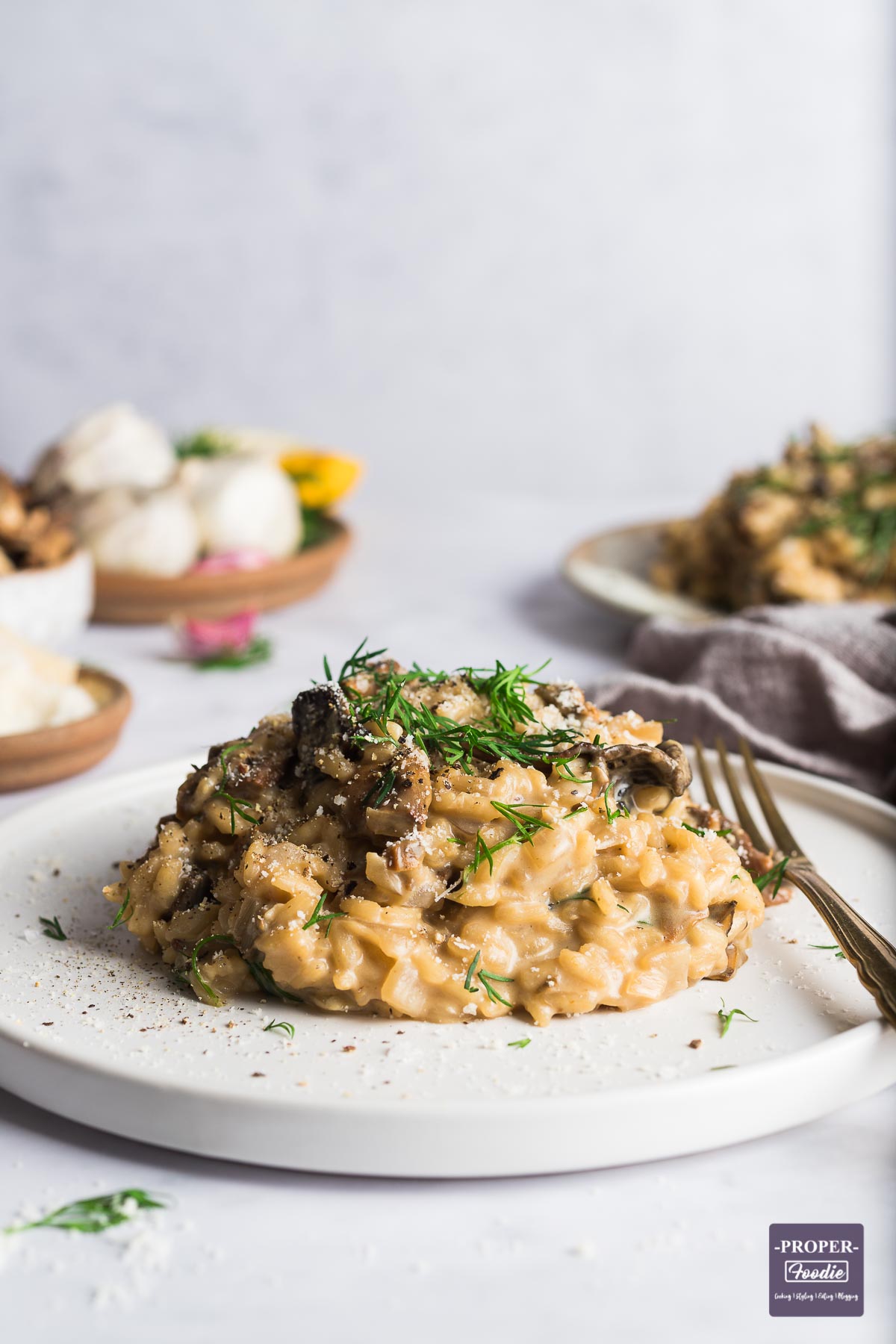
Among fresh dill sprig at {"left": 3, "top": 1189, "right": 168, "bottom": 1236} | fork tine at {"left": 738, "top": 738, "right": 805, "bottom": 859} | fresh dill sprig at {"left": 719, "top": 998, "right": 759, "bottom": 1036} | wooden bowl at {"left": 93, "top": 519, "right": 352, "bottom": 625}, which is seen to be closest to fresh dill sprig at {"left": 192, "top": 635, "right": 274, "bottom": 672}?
wooden bowl at {"left": 93, "top": 519, "right": 352, "bottom": 625}

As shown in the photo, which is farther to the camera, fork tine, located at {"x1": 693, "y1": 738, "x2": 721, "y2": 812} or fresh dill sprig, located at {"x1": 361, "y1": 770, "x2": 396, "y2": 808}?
fork tine, located at {"x1": 693, "y1": 738, "x2": 721, "y2": 812}

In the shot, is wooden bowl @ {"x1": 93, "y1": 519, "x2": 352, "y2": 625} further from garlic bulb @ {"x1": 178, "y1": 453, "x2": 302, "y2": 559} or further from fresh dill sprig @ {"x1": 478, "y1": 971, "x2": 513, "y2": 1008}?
fresh dill sprig @ {"x1": 478, "y1": 971, "x2": 513, "y2": 1008}

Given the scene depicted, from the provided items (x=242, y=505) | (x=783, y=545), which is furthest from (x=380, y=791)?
(x=242, y=505)

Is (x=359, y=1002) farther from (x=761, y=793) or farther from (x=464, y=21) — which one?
(x=464, y=21)

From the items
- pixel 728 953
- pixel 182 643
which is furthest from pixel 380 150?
pixel 728 953

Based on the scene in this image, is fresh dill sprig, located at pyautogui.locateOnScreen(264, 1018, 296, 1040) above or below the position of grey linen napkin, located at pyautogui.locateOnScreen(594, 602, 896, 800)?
above

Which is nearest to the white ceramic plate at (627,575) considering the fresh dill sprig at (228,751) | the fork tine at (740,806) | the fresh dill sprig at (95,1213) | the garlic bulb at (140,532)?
the garlic bulb at (140,532)

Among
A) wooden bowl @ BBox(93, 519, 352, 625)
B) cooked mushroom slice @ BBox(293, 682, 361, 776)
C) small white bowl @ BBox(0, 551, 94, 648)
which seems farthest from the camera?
wooden bowl @ BBox(93, 519, 352, 625)

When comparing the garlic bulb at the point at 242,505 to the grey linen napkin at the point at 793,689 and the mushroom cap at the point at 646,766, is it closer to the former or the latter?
the grey linen napkin at the point at 793,689
